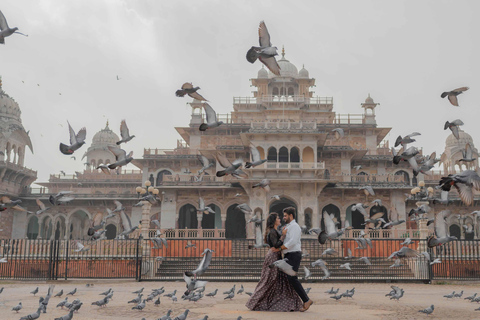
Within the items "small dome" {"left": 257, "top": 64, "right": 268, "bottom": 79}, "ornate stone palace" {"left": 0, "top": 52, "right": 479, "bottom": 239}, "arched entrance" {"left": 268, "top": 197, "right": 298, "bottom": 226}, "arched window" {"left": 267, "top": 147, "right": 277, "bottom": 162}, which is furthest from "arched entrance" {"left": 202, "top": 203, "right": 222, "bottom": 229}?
"small dome" {"left": 257, "top": 64, "right": 268, "bottom": 79}

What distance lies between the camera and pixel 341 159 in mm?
34062

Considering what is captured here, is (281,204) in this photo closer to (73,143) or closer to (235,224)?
(235,224)

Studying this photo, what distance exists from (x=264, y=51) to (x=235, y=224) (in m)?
27.1

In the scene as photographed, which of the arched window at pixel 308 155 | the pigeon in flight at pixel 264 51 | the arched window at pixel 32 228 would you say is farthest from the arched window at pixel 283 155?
the pigeon in flight at pixel 264 51

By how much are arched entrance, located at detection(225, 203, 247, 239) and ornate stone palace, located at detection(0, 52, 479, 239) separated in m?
0.08

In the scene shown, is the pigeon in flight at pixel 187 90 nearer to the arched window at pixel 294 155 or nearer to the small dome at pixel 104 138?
the arched window at pixel 294 155

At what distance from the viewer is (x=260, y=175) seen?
1191 inches

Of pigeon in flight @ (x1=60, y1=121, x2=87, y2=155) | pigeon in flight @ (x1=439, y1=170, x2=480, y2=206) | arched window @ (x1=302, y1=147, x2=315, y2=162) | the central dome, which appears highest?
the central dome

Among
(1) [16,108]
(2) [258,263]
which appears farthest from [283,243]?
(1) [16,108]

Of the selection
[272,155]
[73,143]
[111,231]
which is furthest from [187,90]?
[111,231]

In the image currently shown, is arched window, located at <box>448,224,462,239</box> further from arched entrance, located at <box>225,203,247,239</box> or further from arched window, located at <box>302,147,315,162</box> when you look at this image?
arched entrance, located at <box>225,203,247,239</box>

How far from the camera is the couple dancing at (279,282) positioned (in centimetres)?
724

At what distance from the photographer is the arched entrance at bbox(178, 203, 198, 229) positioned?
3509cm

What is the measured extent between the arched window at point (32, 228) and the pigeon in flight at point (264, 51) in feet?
125
